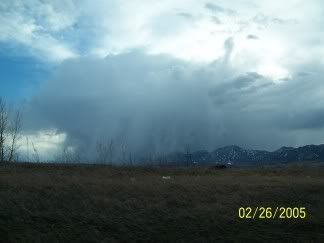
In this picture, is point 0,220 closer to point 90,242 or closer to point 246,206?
point 90,242

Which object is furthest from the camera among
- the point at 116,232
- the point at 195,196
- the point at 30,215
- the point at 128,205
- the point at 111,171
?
the point at 111,171

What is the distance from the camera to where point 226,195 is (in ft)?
81.7

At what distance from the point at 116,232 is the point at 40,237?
3023mm

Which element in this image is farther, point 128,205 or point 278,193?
point 278,193

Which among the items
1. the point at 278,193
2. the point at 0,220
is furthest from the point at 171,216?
the point at 278,193

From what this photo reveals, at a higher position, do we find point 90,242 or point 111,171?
point 111,171

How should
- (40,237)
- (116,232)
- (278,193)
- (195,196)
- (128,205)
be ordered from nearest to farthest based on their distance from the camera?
(40,237), (116,232), (128,205), (195,196), (278,193)
